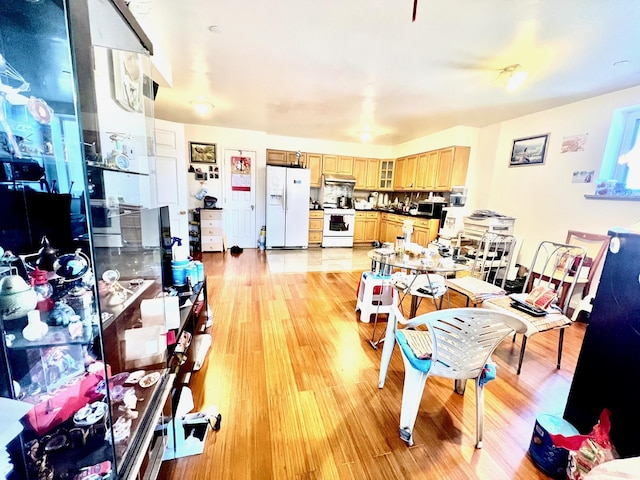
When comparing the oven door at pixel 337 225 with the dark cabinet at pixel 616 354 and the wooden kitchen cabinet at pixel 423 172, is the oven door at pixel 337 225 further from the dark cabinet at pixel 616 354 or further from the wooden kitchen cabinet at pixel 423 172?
the dark cabinet at pixel 616 354

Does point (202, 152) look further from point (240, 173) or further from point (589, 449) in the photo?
point (589, 449)

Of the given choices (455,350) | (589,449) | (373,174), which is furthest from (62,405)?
(373,174)

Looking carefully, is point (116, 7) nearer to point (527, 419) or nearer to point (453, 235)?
point (527, 419)

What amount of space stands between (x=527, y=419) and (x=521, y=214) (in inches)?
125

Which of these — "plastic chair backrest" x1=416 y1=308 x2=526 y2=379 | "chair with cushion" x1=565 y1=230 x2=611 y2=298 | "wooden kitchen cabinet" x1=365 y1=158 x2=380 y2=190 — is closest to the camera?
"plastic chair backrest" x1=416 y1=308 x2=526 y2=379

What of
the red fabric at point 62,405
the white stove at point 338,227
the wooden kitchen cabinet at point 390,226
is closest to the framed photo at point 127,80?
the red fabric at point 62,405

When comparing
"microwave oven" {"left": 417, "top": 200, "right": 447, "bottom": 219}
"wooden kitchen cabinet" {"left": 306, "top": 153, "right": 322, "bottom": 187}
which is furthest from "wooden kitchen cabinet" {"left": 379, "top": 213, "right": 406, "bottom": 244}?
"wooden kitchen cabinet" {"left": 306, "top": 153, "right": 322, "bottom": 187}

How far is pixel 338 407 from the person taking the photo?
1593 mm

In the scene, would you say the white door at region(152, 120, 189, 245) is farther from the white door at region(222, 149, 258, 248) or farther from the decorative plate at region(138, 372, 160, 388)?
the decorative plate at region(138, 372, 160, 388)

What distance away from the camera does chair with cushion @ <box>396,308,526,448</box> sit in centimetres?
121

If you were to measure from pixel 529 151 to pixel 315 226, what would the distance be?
4.06m

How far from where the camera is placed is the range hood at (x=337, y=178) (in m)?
6.09

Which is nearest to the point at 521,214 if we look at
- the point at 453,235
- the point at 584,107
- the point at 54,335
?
the point at 453,235

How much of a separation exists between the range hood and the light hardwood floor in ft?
13.2
